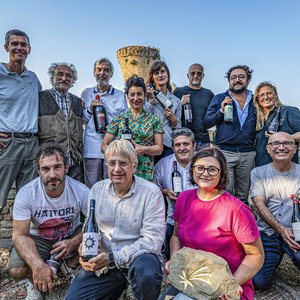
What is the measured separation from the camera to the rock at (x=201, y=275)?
2.06m

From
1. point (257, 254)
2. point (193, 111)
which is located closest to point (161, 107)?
point (193, 111)

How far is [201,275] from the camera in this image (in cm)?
217

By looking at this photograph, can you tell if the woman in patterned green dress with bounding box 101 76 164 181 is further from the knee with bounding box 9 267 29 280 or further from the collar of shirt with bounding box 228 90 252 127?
the knee with bounding box 9 267 29 280

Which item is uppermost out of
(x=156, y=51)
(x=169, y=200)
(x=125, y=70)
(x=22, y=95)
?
(x=156, y=51)

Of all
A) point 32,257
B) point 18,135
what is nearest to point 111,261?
point 32,257

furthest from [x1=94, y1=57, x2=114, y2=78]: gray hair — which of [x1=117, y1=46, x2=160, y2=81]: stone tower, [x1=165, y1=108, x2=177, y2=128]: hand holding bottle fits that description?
[x1=117, y1=46, x2=160, y2=81]: stone tower

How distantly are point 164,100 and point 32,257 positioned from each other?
2.43 metres

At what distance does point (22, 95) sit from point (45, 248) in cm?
179

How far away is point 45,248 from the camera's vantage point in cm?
300

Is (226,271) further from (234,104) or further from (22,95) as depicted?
(22,95)

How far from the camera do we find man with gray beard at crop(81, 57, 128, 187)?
163 inches

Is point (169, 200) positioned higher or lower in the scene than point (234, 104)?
lower

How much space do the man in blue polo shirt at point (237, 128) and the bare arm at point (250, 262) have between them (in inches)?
78.1

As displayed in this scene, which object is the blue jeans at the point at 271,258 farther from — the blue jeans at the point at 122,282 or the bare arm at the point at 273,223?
the blue jeans at the point at 122,282
